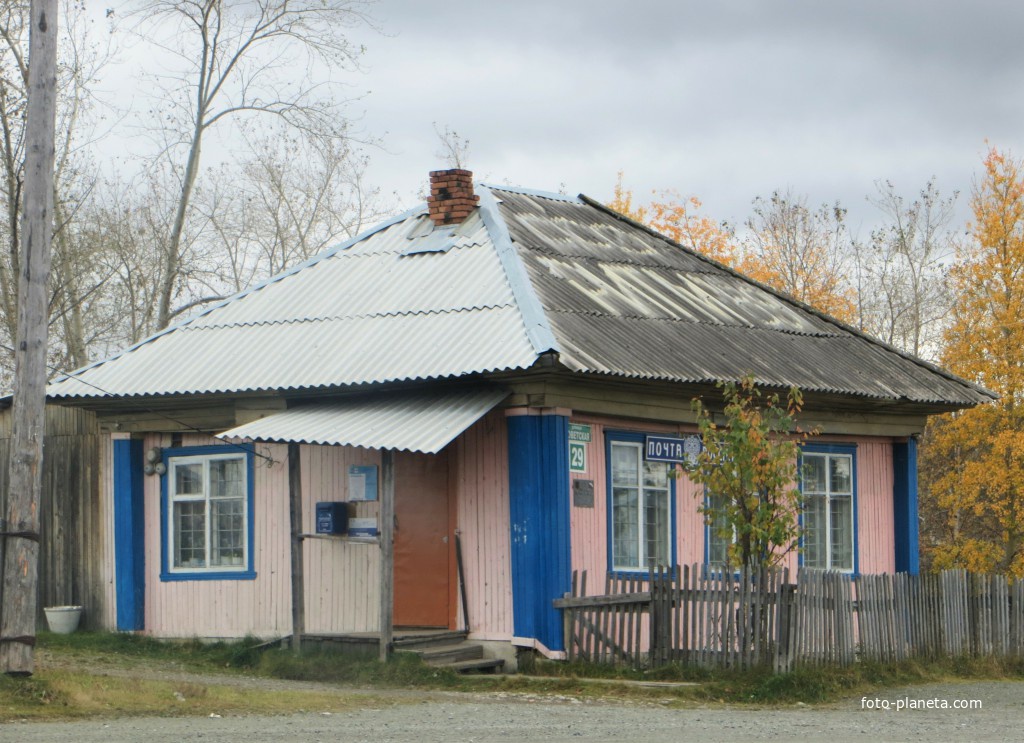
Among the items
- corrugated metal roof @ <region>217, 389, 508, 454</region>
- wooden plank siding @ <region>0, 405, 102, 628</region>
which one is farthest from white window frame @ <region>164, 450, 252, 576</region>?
corrugated metal roof @ <region>217, 389, 508, 454</region>

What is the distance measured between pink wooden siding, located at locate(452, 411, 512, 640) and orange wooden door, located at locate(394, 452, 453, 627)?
0.99ft

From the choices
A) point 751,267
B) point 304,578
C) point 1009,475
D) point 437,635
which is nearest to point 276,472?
point 304,578

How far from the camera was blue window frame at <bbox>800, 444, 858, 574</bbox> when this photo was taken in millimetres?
18188

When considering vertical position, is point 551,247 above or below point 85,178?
below

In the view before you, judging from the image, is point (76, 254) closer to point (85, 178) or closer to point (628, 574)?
point (85, 178)

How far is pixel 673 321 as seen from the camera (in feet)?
56.7

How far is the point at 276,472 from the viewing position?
1681 centimetres

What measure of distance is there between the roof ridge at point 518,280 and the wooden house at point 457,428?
4cm

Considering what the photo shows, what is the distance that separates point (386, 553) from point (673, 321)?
4.72 meters

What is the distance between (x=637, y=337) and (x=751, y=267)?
22.7 metres

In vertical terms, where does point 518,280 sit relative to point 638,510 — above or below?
above

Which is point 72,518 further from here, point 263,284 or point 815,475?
point 815,475

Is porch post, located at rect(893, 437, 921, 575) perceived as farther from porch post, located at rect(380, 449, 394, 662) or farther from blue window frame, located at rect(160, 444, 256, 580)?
blue window frame, located at rect(160, 444, 256, 580)

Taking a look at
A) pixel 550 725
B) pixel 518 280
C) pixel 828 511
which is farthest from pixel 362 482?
pixel 828 511
